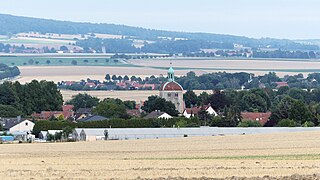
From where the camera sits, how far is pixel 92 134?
78875mm

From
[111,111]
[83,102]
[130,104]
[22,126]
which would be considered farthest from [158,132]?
[83,102]

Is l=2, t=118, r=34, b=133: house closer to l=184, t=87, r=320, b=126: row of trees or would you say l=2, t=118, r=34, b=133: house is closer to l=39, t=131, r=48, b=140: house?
l=39, t=131, r=48, b=140: house

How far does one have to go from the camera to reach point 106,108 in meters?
107

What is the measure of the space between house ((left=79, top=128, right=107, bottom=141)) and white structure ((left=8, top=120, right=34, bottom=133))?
44.8ft

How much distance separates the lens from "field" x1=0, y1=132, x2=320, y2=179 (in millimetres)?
36125

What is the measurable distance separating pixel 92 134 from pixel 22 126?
18.0 m

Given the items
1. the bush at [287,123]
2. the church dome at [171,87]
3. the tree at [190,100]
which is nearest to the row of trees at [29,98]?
the church dome at [171,87]

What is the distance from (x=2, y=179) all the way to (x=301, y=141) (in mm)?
27030

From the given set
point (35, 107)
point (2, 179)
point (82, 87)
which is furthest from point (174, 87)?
point (2, 179)


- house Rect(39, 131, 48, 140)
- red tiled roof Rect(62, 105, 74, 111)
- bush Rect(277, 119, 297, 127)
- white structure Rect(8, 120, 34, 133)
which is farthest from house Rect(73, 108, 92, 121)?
bush Rect(277, 119, 297, 127)

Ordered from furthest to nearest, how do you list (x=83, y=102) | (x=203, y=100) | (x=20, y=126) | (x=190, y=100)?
(x=190, y=100)
(x=83, y=102)
(x=203, y=100)
(x=20, y=126)

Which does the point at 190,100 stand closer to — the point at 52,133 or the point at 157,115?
the point at 157,115

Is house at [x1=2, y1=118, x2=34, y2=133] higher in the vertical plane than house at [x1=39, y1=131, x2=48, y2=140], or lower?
lower

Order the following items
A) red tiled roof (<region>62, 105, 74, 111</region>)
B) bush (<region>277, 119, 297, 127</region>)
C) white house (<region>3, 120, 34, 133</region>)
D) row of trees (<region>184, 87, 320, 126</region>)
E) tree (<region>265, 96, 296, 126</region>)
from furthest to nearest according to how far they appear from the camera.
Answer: red tiled roof (<region>62, 105, 74, 111</region>), tree (<region>265, 96, 296, 126</region>), row of trees (<region>184, 87, 320, 126</region>), white house (<region>3, 120, 34, 133</region>), bush (<region>277, 119, 297, 127</region>)
